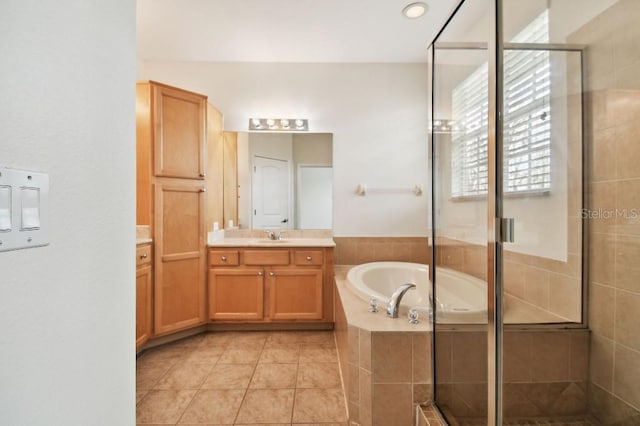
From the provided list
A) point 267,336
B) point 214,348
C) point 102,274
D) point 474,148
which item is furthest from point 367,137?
point 102,274

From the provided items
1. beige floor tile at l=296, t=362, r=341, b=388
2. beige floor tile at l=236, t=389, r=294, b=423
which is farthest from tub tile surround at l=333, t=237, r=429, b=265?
beige floor tile at l=236, t=389, r=294, b=423

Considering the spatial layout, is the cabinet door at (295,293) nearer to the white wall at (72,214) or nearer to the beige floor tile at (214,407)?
the beige floor tile at (214,407)

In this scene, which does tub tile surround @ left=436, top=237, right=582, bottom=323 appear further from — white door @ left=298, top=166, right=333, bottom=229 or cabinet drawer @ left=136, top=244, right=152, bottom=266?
cabinet drawer @ left=136, top=244, right=152, bottom=266

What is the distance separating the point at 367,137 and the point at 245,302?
2117 millimetres

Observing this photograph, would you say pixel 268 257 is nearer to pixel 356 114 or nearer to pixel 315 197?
pixel 315 197

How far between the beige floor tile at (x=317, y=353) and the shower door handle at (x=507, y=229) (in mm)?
1699

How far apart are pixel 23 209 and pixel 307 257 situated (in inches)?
91.5

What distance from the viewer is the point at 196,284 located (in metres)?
2.65

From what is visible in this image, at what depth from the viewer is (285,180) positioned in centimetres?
318

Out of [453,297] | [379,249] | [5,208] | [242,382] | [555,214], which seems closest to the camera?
[5,208]

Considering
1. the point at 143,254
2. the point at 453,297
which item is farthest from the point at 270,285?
the point at 453,297

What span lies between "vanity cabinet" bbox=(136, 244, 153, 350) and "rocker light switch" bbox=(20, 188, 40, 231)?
1952 millimetres

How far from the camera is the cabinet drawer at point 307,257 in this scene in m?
2.73

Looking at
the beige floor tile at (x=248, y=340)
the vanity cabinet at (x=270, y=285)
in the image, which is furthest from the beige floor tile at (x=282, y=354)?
the vanity cabinet at (x=270, y=285)
